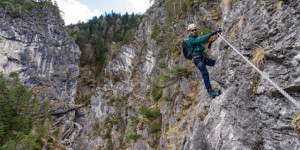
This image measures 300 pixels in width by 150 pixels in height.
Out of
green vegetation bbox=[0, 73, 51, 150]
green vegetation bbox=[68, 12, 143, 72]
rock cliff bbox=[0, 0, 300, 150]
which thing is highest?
green vegetation bbox=[68, 12, 143, 72]

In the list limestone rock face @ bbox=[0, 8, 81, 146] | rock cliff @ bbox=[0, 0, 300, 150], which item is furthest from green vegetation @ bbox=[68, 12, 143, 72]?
rock cliff @ bbox=[0, 0, 300, 150]

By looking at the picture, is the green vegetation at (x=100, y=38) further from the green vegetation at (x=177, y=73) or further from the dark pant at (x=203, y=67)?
the dark pant at (x=203, y=67)

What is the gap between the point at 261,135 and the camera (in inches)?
138

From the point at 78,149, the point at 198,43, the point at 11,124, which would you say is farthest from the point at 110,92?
the point at 198,43

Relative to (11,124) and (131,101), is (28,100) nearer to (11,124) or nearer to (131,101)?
(11,124)

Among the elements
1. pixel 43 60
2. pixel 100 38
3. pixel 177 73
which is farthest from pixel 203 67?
pixel 100 38

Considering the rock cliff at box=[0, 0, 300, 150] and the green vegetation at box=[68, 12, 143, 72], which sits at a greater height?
the green vegetation at box=[68, 12, 143, 72]

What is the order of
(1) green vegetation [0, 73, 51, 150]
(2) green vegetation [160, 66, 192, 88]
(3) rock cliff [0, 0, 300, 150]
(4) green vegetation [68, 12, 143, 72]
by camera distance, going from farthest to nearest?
(4) green vegetation [68, 12, 143, 72], (1) green vegetation [0, 73, 51, 150], (2) green vegetation [160, 66, 192, 88], (3) rock cliff [0, 0, 300, 150]

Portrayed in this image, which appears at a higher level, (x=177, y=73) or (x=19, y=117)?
(x=177, y=73)

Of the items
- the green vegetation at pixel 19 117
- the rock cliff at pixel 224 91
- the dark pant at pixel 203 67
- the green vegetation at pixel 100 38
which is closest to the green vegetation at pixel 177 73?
the rock cliff at pixel 224 91

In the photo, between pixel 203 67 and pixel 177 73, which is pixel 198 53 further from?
pixel 177 73

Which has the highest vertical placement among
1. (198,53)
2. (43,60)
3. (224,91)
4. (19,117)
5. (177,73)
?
(43,60)

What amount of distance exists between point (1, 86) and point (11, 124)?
8449 mm

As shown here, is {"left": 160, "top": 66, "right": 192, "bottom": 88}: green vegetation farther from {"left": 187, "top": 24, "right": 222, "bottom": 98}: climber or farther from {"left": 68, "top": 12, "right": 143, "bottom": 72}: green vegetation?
{"left": 68, "top": 12, "right": 143, "bottom": 72}: green vegetation
